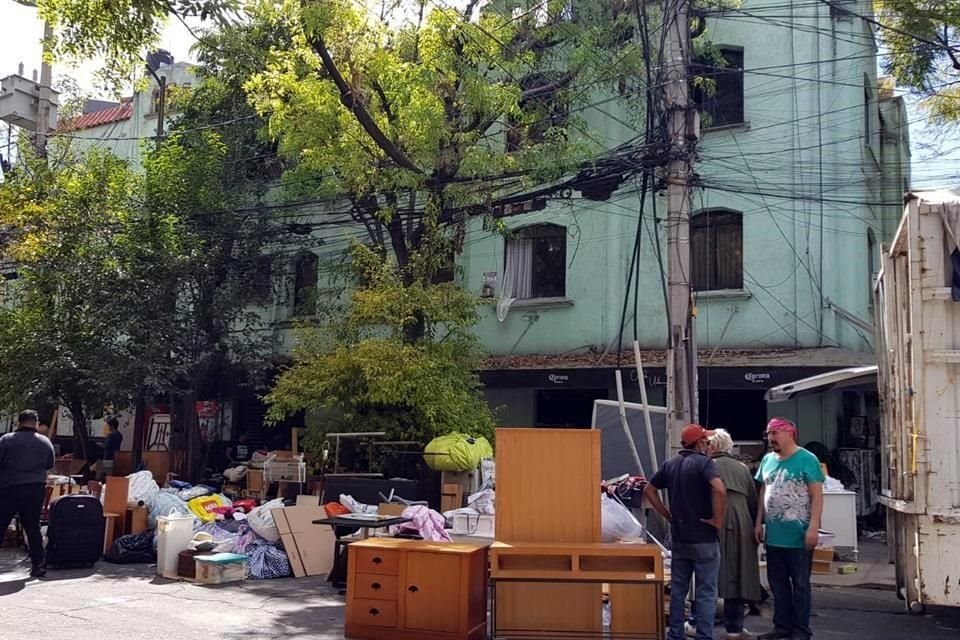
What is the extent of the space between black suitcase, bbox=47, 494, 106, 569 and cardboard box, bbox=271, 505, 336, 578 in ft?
6.63

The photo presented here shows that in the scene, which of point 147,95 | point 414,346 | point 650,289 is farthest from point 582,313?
point 147,95

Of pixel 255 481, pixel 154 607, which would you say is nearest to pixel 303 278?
pixel 255 481

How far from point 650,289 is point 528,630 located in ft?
35.8

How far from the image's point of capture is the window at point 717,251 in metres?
16.6

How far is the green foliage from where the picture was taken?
45.3ft

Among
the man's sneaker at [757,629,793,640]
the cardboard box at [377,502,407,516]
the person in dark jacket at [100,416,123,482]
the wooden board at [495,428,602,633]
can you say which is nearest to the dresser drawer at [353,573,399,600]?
the wooden board at [495,428,602,633]

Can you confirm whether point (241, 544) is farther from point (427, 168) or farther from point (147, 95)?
point (147, 95)

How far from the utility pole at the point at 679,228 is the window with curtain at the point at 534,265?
24.9ft

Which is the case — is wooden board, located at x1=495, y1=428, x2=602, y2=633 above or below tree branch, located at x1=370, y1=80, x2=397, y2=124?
below

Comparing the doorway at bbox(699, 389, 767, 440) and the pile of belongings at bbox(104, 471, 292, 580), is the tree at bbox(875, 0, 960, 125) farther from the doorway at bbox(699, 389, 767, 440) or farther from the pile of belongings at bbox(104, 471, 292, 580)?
the pile of belongings at bbox(104, 471, 292, 580)

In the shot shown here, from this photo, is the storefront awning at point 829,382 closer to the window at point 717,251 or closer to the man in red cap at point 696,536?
the window at point 717,251

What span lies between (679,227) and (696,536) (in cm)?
438

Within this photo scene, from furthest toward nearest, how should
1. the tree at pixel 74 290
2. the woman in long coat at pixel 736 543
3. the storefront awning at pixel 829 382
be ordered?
the tree at pixel 74 290 → the storefront awning at pixel 829 382 → the woman in long coat at pixel 736 543

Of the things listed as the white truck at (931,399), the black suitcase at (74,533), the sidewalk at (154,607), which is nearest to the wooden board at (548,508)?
the sidewalk at (154,607)
